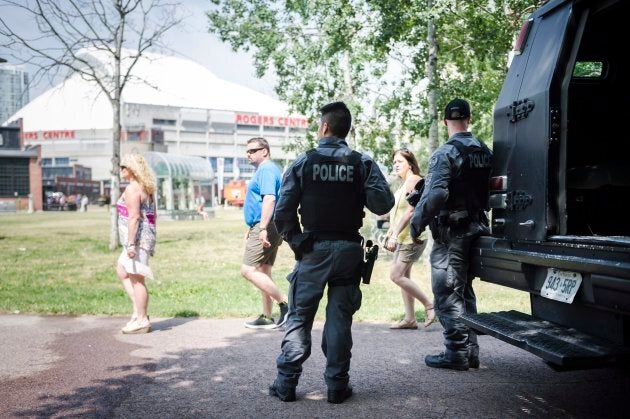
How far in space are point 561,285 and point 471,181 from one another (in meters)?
1.30

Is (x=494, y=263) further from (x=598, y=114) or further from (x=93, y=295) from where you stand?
(x=93, y=295)

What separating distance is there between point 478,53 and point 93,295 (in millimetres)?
9363

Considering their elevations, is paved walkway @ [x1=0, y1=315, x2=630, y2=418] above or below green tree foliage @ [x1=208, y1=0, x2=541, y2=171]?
below

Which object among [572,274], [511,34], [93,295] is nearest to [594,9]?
[572,274]

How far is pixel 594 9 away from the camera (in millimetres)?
4062

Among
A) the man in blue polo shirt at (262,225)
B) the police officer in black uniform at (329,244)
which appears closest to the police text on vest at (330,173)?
the police officer in black uniform at (329,244)

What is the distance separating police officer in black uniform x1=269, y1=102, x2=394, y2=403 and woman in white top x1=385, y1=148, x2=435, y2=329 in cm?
217

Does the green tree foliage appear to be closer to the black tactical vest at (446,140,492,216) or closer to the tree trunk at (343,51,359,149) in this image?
the tree trunk at (343,51,359,149)

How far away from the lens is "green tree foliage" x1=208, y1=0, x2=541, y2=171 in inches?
497

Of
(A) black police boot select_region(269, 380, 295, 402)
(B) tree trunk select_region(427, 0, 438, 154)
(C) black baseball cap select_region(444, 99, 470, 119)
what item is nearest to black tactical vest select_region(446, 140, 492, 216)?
(C) black baseball cap select_region(444, 99, 470, 119)

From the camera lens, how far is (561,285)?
3.83 metres

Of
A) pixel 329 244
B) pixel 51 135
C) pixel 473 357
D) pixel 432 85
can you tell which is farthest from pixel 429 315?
pixel 51 135

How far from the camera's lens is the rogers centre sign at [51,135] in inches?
4043

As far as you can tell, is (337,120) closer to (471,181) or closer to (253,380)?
(471,181)
